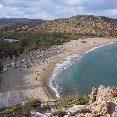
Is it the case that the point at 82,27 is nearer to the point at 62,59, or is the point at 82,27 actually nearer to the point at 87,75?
Answer: the point at 62,59

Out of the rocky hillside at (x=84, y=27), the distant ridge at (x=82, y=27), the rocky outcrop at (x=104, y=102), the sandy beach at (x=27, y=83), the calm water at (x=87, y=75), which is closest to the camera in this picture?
the rocky outcrop at (x=104, y=102)

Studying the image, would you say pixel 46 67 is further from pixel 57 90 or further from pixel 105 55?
pixel 105 55

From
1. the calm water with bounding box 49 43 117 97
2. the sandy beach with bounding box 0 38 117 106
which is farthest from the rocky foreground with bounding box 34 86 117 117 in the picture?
the calm water with bounding box 49 43 117 97

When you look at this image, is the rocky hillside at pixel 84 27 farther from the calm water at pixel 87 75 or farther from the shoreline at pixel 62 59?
the calm water at pixel 87 75

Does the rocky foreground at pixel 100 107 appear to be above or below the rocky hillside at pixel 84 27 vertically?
below

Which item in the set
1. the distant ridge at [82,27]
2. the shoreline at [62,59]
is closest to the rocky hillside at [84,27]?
the distant ridge at [82,27]

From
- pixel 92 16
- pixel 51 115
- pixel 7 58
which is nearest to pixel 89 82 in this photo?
pixel 7 58
